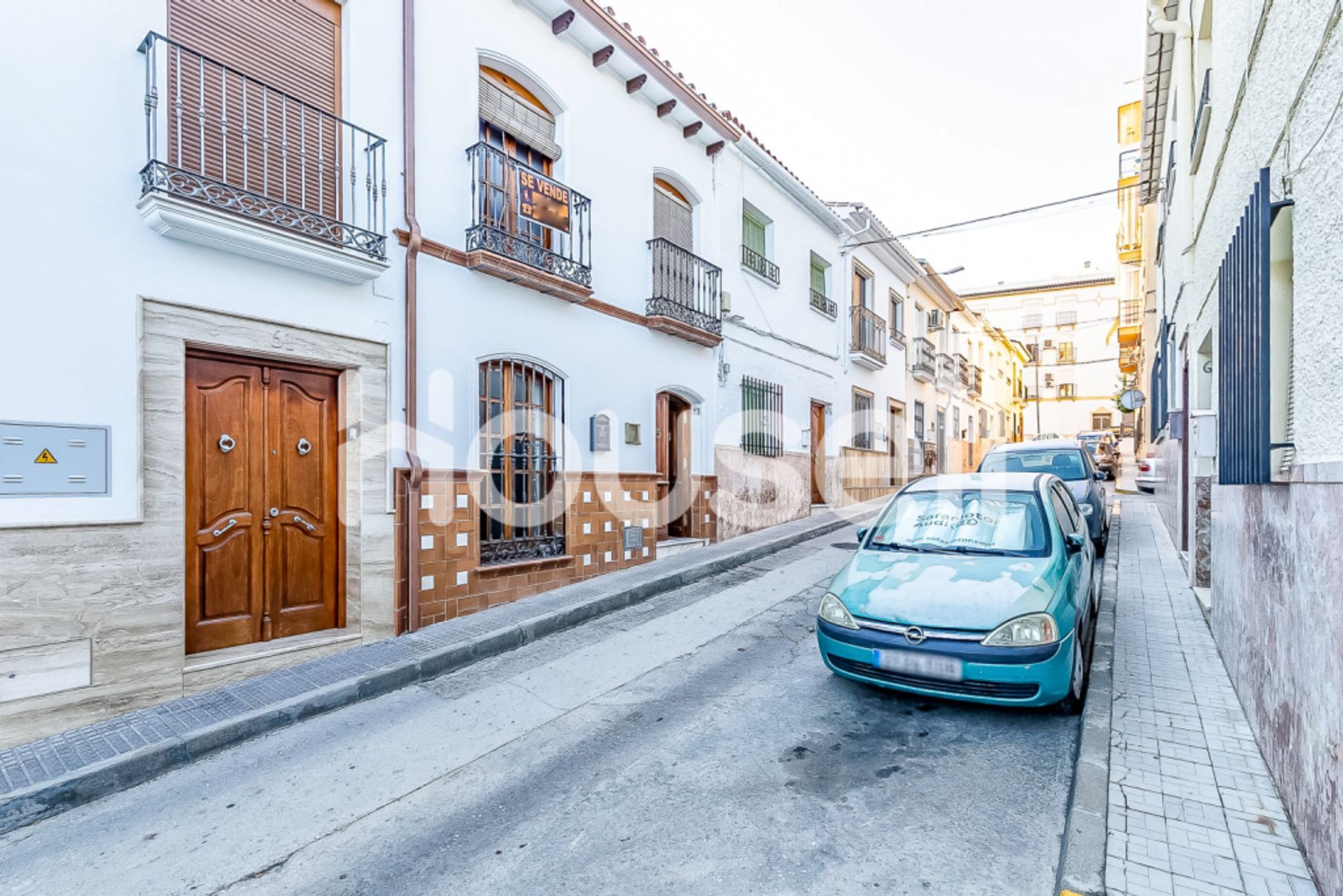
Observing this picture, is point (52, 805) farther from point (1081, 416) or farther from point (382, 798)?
point (1081, 416)

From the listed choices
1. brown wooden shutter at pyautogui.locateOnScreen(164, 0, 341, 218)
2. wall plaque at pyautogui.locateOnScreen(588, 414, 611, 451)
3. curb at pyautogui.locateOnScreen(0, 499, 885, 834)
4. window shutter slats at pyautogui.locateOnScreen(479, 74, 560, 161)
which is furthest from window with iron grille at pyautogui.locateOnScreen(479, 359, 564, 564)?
window shutter slats at pyautogui.locateOnScreen(479, 74, 560, 161)

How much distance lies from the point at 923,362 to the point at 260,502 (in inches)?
766

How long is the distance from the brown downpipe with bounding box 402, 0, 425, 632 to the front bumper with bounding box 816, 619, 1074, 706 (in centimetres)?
431

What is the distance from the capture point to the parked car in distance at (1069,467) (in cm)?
930

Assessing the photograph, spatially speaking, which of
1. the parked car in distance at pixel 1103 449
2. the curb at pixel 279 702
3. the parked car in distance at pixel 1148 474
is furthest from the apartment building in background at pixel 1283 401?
the parked car in distance at pixel 1103 449

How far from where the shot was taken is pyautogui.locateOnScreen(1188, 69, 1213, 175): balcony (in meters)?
6.01

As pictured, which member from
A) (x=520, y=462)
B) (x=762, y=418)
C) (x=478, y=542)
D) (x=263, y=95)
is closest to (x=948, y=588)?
(x=478, y=542)

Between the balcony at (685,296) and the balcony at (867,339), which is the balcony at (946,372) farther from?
the balcony at (685,296)

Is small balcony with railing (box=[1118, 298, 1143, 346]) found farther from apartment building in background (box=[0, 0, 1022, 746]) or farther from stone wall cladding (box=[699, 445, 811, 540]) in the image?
apartment building in background (box=[0, 0, 1022, 746])

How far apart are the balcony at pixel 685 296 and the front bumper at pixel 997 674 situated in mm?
6455

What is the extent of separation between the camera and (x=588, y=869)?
111 inches

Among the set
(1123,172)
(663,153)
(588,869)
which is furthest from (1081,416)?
(588,869)

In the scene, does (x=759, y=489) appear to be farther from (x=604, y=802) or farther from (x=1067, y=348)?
(x=1067, y=348)

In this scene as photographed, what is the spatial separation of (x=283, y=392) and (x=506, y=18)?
4.97 metres
